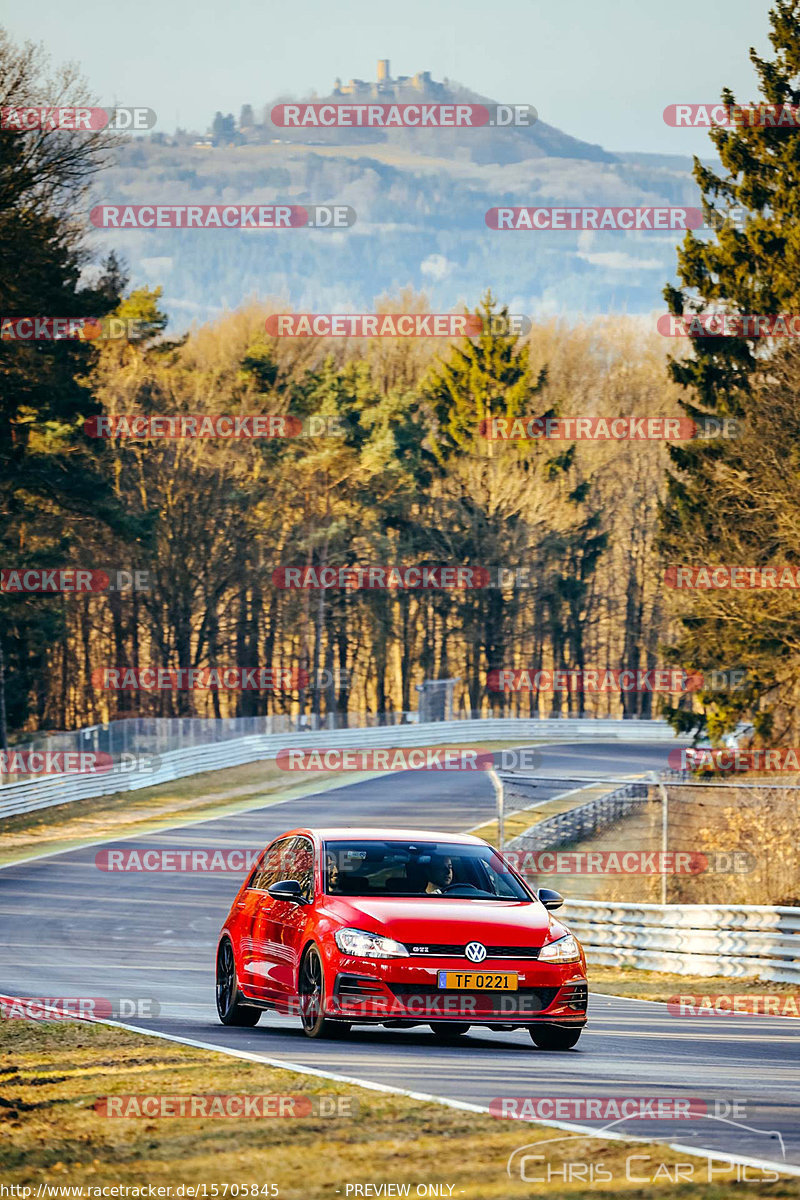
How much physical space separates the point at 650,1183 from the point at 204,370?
68.0m

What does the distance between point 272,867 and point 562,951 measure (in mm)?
2683

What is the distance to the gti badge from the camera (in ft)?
36.2

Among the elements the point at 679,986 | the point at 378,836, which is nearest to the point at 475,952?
the point at 378,836

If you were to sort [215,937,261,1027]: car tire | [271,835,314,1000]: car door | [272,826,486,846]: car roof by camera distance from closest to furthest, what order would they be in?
1. [271,835,314,1000]: car door
2. [272,826,486,846]: car roof
3. [215,937,261,1027]: car tire

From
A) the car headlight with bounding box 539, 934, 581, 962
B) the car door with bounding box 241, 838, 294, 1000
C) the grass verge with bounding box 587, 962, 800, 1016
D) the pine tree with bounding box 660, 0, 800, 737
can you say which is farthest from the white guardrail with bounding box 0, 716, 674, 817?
the car headlight with bounding box 539, 934, 581, 962

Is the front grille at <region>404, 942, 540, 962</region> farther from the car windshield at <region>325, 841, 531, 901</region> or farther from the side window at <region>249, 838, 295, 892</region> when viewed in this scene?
the side window at <region>249, 838, 295, 892</region>

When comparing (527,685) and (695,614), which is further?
(527,685)

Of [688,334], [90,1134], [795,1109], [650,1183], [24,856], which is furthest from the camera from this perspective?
[688,334]

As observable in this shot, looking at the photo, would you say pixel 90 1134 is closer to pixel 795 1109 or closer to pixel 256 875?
pixel 795 1109

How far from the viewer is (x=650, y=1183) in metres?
6.64

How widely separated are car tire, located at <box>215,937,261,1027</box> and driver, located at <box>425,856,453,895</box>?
1.75 m

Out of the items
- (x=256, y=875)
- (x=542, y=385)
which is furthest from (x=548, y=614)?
(x=256, y=875)

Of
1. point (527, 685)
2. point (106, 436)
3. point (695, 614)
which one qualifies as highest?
point (106, 436)

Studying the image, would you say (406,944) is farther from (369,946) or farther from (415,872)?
(415,872)
